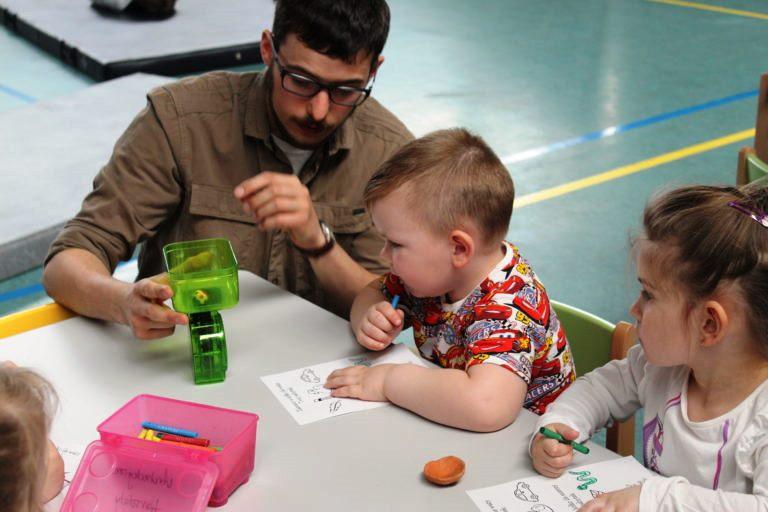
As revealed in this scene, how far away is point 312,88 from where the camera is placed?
1.81 m

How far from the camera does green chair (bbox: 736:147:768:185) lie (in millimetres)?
2206

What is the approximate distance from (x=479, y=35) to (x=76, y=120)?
3307 millimetres

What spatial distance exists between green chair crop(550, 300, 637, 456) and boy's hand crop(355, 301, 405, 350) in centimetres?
34

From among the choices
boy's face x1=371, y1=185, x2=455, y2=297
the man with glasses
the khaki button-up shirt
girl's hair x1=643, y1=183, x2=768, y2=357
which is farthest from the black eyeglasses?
A: girl's hair x1=643, y1=183, x2=768, y2=357

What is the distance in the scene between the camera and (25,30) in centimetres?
621

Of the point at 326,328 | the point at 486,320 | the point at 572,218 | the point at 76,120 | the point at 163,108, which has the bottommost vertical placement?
the point at 572,218

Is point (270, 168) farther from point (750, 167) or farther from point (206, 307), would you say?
point (750, 167)

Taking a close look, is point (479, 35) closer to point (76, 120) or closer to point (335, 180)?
point (76, 120)

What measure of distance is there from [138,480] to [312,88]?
0.91 metres

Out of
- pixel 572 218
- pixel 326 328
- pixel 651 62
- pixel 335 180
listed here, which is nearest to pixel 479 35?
pixel 651 62

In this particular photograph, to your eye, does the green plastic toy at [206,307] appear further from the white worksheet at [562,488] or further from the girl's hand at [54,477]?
the white worksheet at [562,488]

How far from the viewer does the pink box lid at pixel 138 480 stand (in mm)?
1150

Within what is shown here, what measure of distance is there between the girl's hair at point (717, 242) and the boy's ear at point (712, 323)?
2 centimetres

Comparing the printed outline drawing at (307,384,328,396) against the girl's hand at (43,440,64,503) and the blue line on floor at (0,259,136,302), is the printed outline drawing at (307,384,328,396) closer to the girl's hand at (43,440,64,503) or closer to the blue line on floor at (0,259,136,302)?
the girl's hand at (43,440,64,503)
